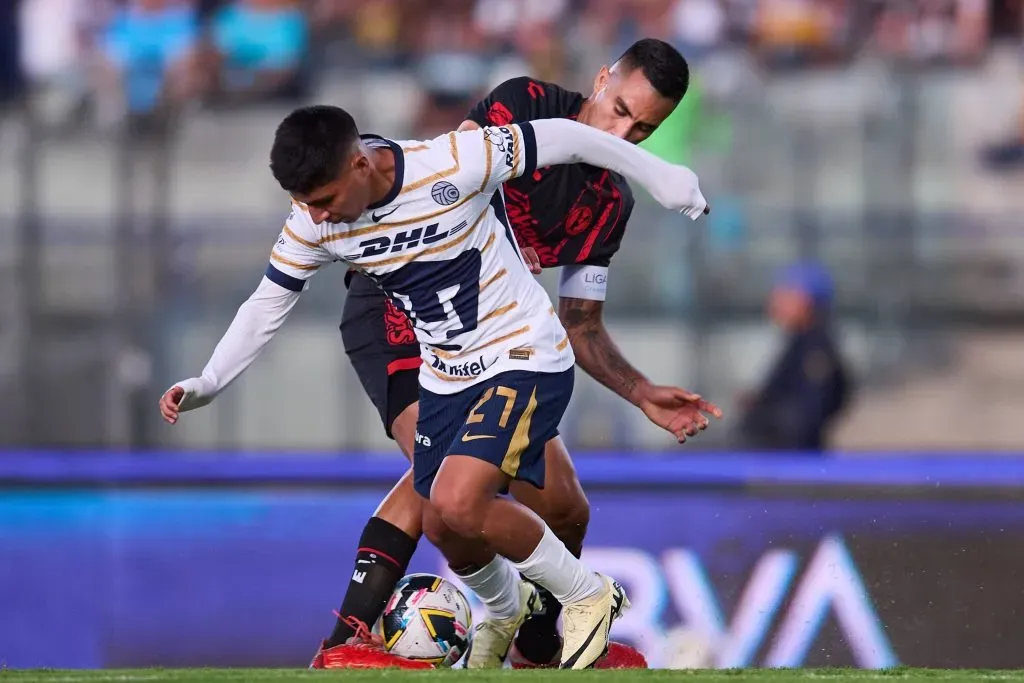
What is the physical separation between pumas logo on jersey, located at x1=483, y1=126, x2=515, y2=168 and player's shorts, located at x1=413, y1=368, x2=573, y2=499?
607 millimetres

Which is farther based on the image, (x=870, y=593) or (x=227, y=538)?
(x=227, y=538)

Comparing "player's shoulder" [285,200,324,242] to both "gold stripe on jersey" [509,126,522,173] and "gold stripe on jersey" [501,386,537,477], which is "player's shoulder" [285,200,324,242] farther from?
"gold stripe on jersey" [501,386,537,477]

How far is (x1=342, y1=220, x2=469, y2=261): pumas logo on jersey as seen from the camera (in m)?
4.25

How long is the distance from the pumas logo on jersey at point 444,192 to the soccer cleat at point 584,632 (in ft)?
4.10

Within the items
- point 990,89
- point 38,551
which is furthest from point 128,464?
point 990,89

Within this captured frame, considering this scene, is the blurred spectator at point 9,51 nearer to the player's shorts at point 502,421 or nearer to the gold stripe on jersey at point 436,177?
the player's shorts at point 502,421

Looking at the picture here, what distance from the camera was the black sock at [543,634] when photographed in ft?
16.9

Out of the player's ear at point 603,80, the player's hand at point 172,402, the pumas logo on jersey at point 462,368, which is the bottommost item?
the player's hand at point 172,402

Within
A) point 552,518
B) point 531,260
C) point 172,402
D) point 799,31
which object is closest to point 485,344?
point 531,260

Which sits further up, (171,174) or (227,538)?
(171,174)

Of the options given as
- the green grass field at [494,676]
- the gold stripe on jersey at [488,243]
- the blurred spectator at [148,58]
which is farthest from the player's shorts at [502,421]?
the blurred spectator at [148,58]

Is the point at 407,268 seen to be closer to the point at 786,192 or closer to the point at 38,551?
the point at 38,551

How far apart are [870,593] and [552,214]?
1.98m

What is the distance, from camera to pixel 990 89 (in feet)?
32.9
